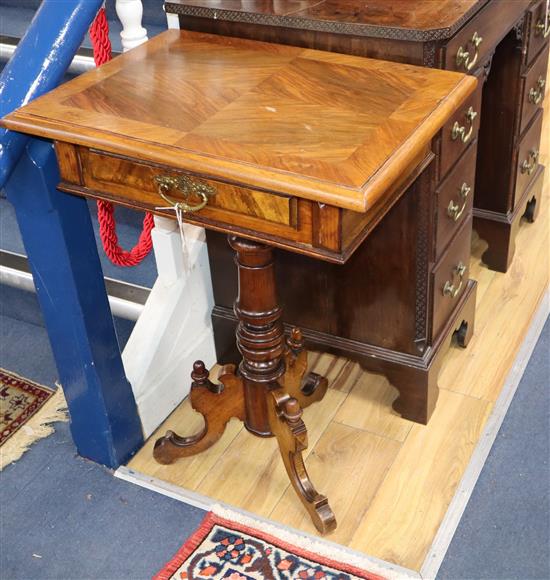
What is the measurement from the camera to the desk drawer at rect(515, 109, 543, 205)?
2.55 meters

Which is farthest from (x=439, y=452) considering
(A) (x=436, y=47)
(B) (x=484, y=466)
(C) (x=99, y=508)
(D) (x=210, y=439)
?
(A) (x=436, y=47)

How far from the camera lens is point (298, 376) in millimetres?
2090

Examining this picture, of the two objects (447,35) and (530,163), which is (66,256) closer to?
(447,35)

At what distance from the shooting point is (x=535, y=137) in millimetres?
2666

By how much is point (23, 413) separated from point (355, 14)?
131cm

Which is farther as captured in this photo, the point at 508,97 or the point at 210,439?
the point at 508,97

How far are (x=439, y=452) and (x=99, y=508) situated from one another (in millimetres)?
821

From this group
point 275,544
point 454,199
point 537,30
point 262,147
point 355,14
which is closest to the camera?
point 262,147

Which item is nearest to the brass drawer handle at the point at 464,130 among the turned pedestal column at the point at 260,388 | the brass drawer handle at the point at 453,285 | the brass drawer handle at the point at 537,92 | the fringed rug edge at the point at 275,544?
the brass drawer handle at the point at 453,285

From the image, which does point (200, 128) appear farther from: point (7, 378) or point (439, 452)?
point (7, 378)

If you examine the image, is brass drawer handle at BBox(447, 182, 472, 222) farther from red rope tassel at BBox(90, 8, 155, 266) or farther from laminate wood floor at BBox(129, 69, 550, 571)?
red rope tassel at BBox(90, 8, 155, 266)

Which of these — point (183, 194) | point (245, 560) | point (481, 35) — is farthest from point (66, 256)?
point (481, 35)

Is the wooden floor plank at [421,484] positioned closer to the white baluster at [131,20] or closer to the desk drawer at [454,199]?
the desk drawer at [454,199]

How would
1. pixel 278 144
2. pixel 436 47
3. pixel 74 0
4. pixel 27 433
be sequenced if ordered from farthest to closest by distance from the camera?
pixel 27 433 → pixel 436 47 → pixel 74 0 → pixel 278 144
